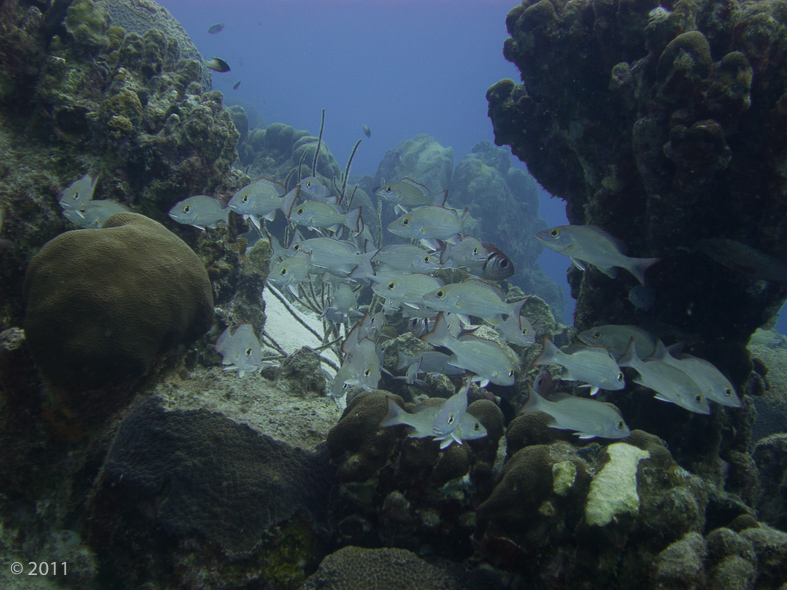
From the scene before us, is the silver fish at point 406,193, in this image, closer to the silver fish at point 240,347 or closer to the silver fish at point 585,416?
the silver fish at point 240,347

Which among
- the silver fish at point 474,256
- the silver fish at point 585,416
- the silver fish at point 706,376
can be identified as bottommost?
the silver fish at point 585,416

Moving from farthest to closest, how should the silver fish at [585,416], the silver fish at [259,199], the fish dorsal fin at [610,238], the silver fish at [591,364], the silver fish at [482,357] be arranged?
the silver fish at [259,199] → the fish dorsal fin at [610,238] → the silver fish at [482,357] → the silver fish at [591,364] → the silver fish at [585,416]

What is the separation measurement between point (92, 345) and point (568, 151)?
261 inches

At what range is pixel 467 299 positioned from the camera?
135 inches

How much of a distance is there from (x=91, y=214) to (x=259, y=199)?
5.30 feet

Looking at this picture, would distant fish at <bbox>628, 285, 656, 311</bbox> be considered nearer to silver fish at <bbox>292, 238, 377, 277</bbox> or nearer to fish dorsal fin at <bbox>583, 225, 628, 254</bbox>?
fish dorsal fin at <bbox>583, 225, 628, 254</bbox>

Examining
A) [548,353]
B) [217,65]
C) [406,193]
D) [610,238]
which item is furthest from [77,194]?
[217,65]

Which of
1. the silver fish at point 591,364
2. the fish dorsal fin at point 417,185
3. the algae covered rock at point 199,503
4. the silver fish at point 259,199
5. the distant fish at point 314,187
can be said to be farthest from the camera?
the fish dorsal fin at point 417,185

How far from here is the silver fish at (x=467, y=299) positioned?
3.42m

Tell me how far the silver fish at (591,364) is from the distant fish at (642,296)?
145 centimetres

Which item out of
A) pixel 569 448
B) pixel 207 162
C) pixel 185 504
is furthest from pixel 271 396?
pixel 207 162

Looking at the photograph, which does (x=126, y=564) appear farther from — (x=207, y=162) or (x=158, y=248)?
(x=207, y=162)

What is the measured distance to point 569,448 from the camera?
2.90 meters

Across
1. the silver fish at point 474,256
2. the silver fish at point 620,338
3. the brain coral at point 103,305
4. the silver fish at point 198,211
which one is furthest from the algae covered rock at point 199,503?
the silver fish at point 620,338
